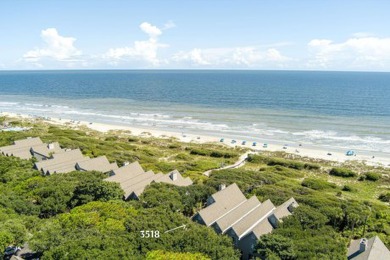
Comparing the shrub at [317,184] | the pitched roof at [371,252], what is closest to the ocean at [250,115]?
the shrub at [317,184]

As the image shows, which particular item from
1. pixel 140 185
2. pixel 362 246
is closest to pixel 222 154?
pixel 140 185

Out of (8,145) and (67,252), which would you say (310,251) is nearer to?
(67,252)

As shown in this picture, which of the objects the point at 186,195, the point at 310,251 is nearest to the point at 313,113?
the point at 186,195

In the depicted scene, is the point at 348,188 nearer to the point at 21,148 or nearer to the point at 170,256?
the point at 170,256

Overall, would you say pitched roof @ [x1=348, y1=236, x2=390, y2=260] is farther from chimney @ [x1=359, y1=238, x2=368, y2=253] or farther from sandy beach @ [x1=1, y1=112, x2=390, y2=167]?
sandy beach @ [x1=1, y1=112, x2=390, y2=167]

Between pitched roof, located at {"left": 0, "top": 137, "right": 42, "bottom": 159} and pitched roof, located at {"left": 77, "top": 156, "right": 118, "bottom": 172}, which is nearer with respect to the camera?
pitched roof, located at {"left": 77, "top": 156, "right": 118, "bottom": 172}

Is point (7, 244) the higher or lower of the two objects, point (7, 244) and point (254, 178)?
the higher

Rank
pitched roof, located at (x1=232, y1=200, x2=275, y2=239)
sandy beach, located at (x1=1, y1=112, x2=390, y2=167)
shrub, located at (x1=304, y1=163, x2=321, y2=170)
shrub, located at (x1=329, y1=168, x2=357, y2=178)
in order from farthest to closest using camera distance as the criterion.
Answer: sandy beach, located at (x1=1, y1=112, x2=390, y2=167) < shrub, located at (x1=304, y1=163, x2=321, y2=170) < shrub, located at (x1=329, y1=168, x2=357, y2=178) < pitched roof, located at (x1=232, y1=200, x2=275, y2=239)

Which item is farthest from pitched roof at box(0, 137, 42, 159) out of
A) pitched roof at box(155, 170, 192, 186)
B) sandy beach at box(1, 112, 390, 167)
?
sandy beach at box(1, 112, 390, 167)
